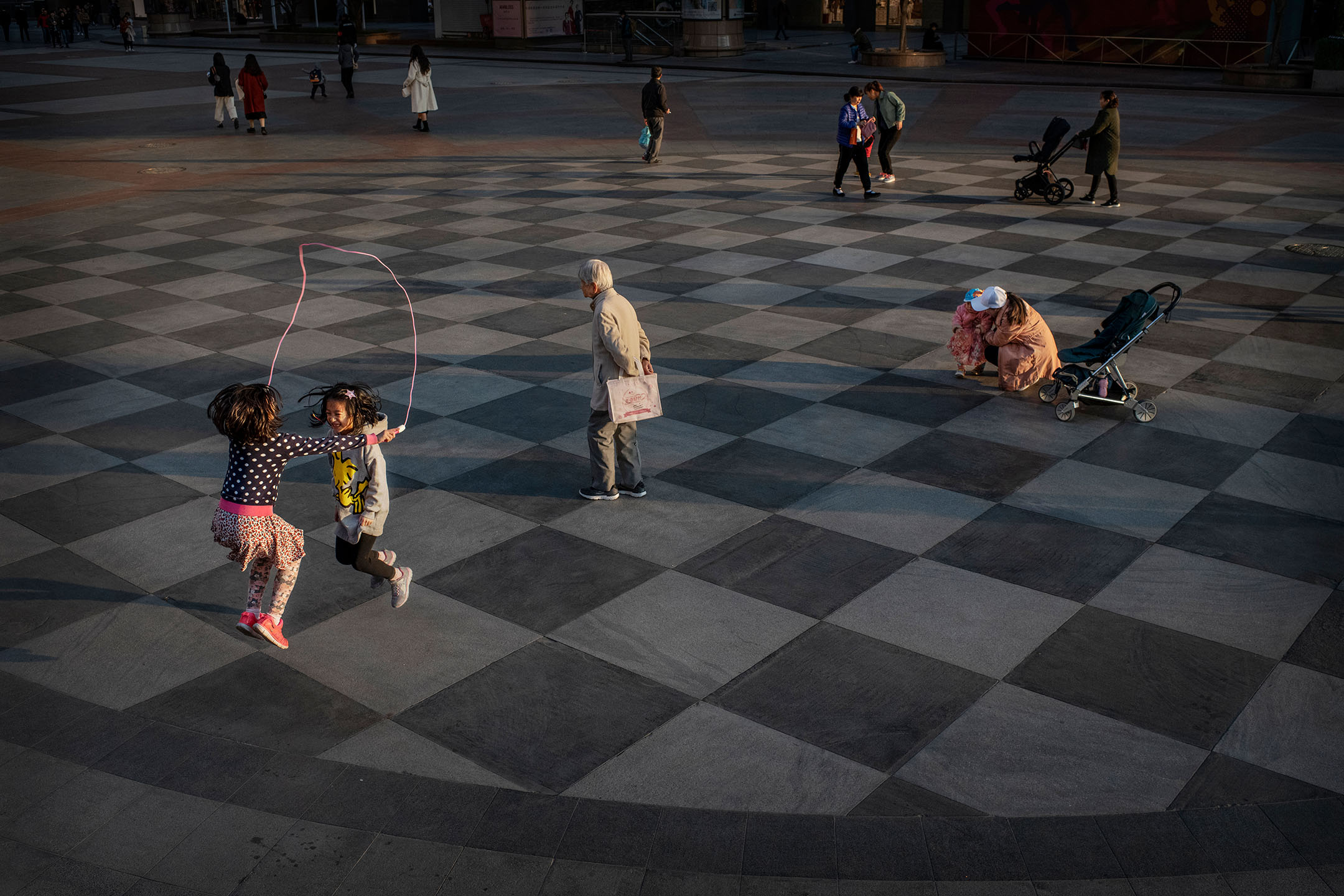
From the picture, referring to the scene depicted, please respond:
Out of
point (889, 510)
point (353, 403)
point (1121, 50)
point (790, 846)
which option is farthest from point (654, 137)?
point (1121, 50)

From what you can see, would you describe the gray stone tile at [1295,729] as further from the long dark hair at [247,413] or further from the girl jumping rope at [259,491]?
the long dark hair at [247,413]

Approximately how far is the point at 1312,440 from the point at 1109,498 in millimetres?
2246

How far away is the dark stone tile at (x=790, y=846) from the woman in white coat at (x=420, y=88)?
71.5 feet

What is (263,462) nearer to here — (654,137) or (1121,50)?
(654,137)

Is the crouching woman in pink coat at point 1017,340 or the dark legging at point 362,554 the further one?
the crouching woman in pink coat at point 1017,340

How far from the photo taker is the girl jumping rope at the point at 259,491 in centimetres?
Answer: 597

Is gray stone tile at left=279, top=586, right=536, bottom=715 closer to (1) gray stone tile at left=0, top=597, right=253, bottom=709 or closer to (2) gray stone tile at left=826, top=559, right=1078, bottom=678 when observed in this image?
(1) gray stone tile at left=0, top=597, right=253, bottom=709

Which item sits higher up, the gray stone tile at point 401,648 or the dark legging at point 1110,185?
the dark legging at point 1110,185

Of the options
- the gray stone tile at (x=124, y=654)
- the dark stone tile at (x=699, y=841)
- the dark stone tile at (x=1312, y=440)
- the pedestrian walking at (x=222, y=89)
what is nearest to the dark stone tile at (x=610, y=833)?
the dark stone tile at (x=699, y=841)

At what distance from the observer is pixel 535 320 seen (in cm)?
1228

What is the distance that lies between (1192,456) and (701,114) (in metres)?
20.5

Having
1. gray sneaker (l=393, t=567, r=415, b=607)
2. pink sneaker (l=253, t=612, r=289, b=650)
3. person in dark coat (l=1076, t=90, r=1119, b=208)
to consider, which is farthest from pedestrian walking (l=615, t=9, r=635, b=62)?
pink sneaker (l=253, t=612, r=289, b=650)

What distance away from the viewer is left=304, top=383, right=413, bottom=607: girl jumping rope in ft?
20.4

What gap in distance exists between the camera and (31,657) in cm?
643
